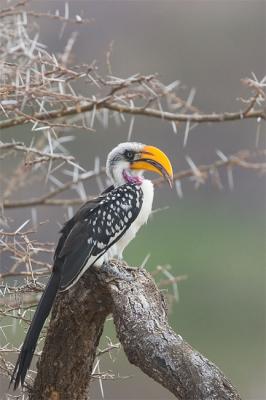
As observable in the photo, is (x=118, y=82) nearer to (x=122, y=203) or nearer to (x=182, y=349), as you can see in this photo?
(x=122, y=203)

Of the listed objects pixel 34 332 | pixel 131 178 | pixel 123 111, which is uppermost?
pixel 123 111

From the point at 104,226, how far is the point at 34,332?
0.63 metres

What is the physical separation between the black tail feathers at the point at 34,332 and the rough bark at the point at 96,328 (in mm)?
43

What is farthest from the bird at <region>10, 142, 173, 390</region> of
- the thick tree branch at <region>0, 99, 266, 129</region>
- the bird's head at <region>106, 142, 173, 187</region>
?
the thick tree branch at <region>0, 99, 266, 129</region>

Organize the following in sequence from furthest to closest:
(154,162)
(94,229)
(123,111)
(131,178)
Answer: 1. (123,111)
2. (131,178)
3. (154,162)
4. (94,229)

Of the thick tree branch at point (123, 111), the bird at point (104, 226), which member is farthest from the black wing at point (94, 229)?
the thick tree branch at point (123, 111)

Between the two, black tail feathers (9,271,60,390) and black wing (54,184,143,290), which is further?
black wing (54,184,143,290)

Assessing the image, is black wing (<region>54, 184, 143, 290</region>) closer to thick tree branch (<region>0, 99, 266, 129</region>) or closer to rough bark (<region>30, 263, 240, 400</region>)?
rough bark (<region>30, 263, 240, 400</region>)

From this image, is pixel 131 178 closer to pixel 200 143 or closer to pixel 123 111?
pixel 123 111

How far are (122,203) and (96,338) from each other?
0.75m

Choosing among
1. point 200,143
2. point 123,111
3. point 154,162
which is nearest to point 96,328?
point 154,162

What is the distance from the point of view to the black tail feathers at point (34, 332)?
3.81m

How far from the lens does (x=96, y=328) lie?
151 inches

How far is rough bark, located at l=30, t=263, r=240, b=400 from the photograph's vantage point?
344cm
